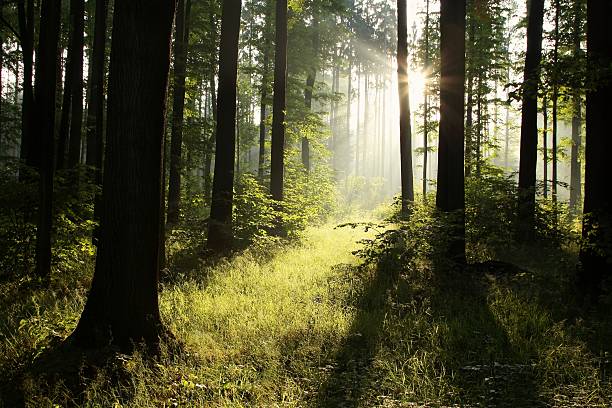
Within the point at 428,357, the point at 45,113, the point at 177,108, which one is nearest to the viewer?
the point at 428,357

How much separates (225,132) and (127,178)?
734 centimetres

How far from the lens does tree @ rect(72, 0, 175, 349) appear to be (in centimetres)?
459

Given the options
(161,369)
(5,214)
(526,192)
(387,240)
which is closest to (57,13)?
(5,214)

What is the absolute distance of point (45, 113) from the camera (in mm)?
A: 7469

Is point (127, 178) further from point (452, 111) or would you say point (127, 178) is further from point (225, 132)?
point (225, 132)

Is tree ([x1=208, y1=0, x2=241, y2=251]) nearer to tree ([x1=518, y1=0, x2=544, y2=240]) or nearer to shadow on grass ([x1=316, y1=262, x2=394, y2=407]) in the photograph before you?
shadow on grass ([x1=316, y1=262, x2=394, y2=407])

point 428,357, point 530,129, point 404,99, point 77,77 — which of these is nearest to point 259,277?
point 428,357

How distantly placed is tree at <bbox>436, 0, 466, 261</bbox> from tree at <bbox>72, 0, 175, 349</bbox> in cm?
645

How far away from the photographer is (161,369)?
14.1ft

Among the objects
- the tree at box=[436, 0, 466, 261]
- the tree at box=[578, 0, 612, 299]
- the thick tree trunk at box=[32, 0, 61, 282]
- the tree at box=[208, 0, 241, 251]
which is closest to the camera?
the tree at box=[578, 0, 612, 299]

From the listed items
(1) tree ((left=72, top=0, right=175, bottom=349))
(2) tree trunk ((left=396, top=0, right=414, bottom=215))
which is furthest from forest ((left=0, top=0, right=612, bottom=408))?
(2) tree trunk ((left=396, top=0, right=414, bottom=215))

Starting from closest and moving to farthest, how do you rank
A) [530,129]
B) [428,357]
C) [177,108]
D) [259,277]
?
[428,357] → [259,277] → [530,129] → [177,108]

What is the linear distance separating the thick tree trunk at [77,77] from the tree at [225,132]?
3.39m

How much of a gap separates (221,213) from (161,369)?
771 cm
